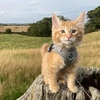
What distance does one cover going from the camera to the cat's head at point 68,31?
12.3 feet

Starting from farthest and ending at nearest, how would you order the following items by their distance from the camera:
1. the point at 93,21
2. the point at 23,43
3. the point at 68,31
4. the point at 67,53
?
1. the point at 93,21
2. the point at 23,43
3. the point at 67,53
4. the point at 68,31

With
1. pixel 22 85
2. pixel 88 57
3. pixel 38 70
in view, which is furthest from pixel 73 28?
pixel 88 57

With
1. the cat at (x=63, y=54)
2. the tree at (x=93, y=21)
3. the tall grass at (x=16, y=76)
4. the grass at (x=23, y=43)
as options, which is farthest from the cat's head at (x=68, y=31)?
the tree at (x=93, y=21)

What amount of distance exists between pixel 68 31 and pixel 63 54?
35 cm

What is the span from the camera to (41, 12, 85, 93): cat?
379cm

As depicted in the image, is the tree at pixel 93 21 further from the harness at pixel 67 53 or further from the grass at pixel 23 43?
the harness at pixel 67 53

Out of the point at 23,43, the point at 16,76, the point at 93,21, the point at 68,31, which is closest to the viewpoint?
the point at 68,31

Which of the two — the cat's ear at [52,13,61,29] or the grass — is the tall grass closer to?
the cat's ear at [52,13,61,29]

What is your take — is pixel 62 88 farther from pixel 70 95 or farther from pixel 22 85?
pixel 22 85

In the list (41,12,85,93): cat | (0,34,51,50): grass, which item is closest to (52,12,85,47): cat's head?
(41,12,85,93): cat

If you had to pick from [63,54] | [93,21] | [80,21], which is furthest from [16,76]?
[93,21]

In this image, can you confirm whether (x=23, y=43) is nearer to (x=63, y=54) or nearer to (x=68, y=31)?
(x=63, y=54)

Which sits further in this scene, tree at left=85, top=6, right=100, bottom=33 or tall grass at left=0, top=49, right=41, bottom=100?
tree at left=85, top=6, right=100, bottom=33

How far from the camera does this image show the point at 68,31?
12.4ft
